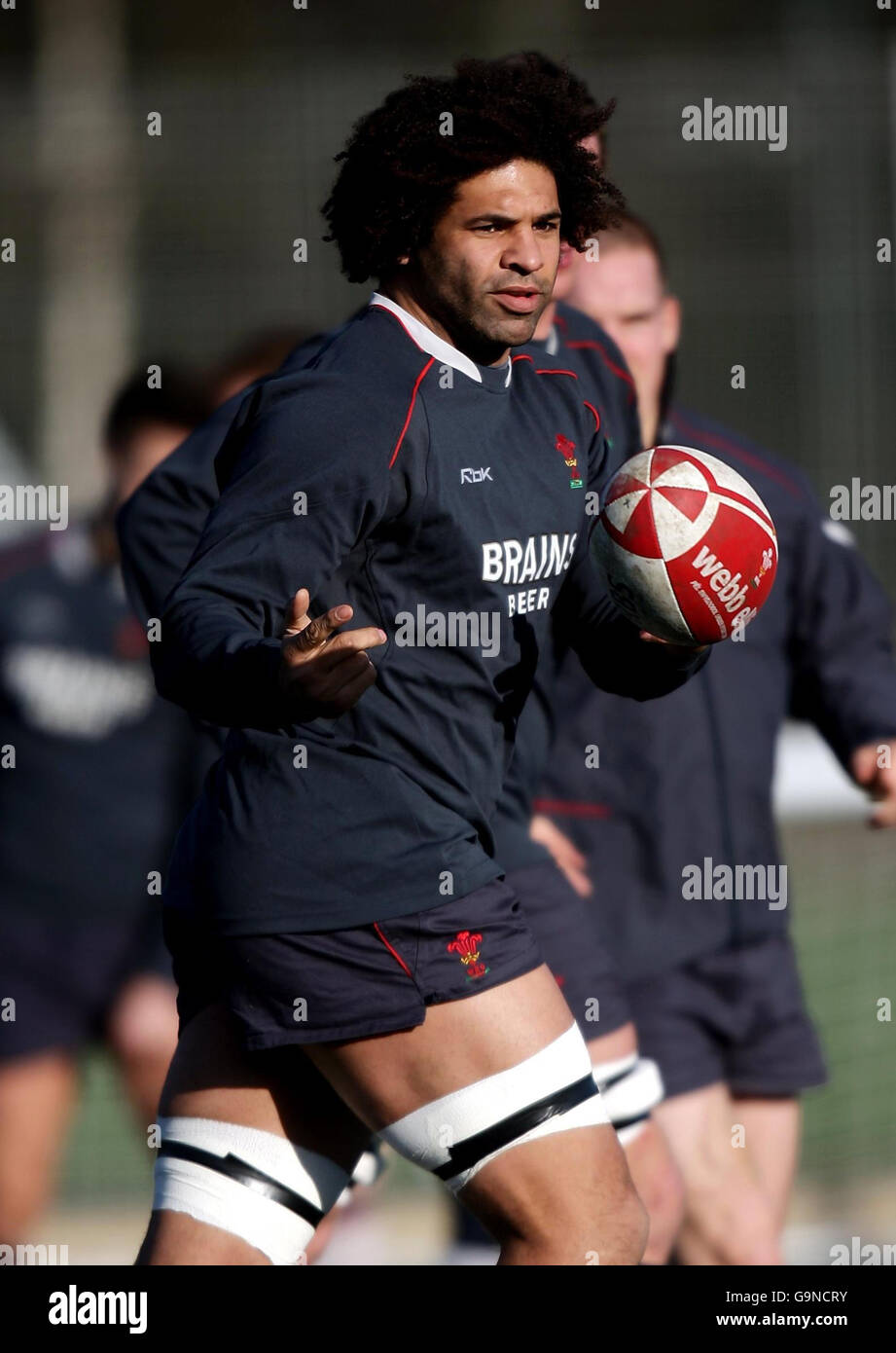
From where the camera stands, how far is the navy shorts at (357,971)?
2.93 metres

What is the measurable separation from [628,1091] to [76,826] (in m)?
2.32

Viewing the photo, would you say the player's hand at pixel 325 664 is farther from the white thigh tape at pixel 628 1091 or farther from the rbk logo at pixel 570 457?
the white thigh tape at pixel 628 1091

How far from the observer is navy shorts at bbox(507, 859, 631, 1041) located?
393 cm

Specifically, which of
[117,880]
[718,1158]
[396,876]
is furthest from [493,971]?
[117,880]

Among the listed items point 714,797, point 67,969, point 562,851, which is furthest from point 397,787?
point 67,969

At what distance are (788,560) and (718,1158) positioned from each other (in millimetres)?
1436

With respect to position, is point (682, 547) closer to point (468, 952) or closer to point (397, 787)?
point (397, 787)

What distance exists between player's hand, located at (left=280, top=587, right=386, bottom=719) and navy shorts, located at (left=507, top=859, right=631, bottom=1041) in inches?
52.9

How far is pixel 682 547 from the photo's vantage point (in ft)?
10.5

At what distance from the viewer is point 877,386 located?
35.1 ft

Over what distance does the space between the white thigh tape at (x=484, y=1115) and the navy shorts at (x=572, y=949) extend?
2.95 ft

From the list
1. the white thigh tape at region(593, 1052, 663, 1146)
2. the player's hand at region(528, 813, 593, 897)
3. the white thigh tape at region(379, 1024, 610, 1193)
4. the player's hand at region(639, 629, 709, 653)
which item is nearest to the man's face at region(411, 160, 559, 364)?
the player's hand at region(639, 629, 709, 653)

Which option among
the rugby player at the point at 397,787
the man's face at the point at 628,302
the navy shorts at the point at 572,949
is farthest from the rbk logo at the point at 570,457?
the man's face at the point at 628,302
